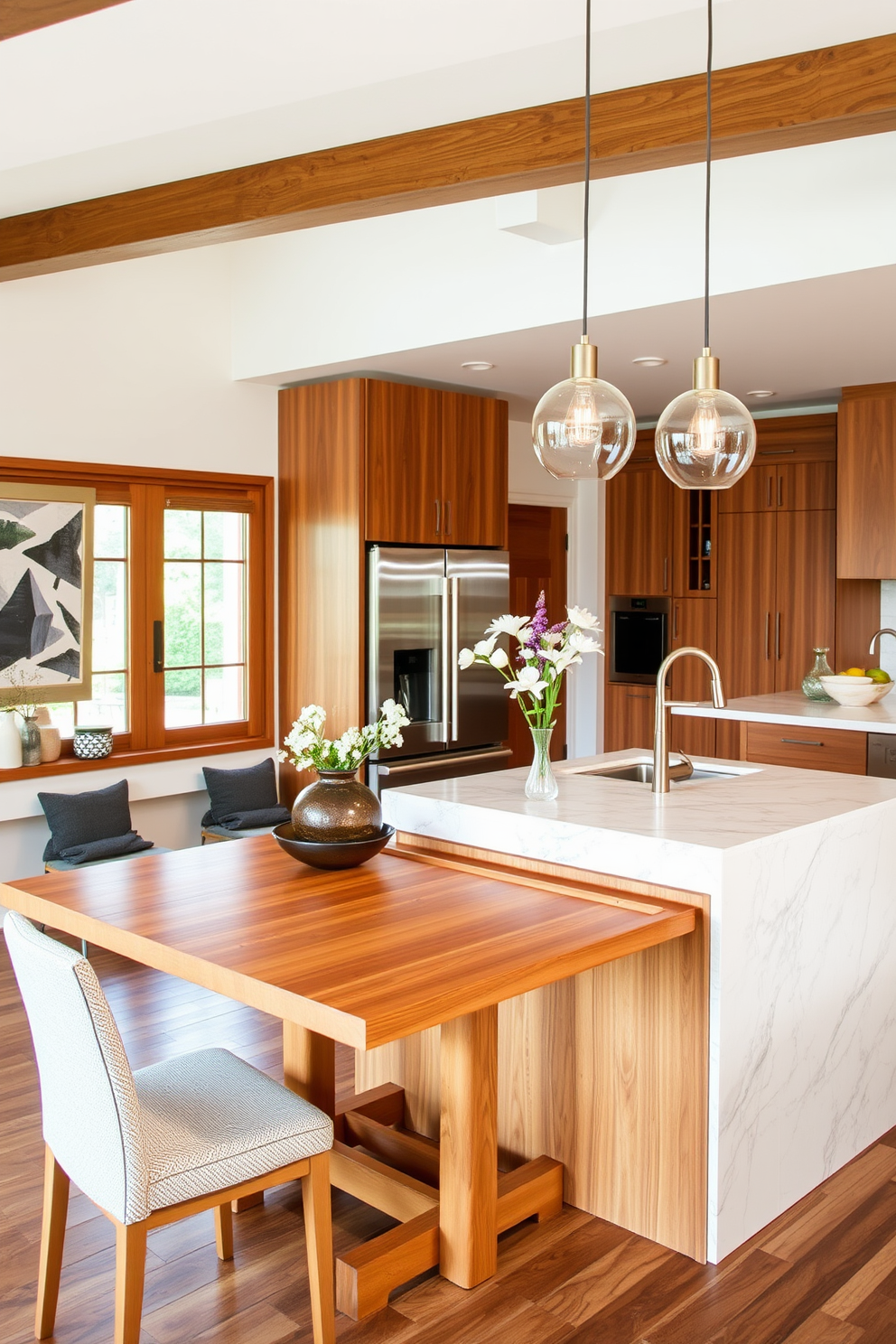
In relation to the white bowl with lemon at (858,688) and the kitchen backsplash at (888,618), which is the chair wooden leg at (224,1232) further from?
the kitchen backsplash at (888,618)

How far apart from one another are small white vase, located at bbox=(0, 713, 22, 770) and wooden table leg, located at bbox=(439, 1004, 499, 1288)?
2940mm

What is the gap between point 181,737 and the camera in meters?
5.45

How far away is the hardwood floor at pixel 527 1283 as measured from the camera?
2.23 meters

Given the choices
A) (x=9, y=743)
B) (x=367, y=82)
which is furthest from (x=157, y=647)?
(x=367, y=82)

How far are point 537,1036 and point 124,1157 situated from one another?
45.3 inches

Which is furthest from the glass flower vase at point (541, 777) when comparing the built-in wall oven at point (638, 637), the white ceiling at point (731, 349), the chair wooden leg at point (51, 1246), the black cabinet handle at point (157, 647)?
the built-in wall oven at point (638, 637)

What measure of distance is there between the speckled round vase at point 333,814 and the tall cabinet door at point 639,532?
14.4ft

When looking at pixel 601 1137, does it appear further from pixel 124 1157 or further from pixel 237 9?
pixel 237 9

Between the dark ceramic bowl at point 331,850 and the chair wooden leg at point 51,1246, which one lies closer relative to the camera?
the chair wooden leg at point 51,1246

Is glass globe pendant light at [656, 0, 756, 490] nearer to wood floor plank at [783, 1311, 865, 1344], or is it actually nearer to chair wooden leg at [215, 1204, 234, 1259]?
wood floor plank at [783, 1311, 865, 1344]

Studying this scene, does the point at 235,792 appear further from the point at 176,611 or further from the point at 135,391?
the point at 135,391

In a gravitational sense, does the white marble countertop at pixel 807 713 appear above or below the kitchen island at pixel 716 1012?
above

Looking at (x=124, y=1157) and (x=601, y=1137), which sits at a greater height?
(x=124, y=1157)

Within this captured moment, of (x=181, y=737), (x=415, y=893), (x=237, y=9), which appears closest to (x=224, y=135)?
(x=237, y=9)
